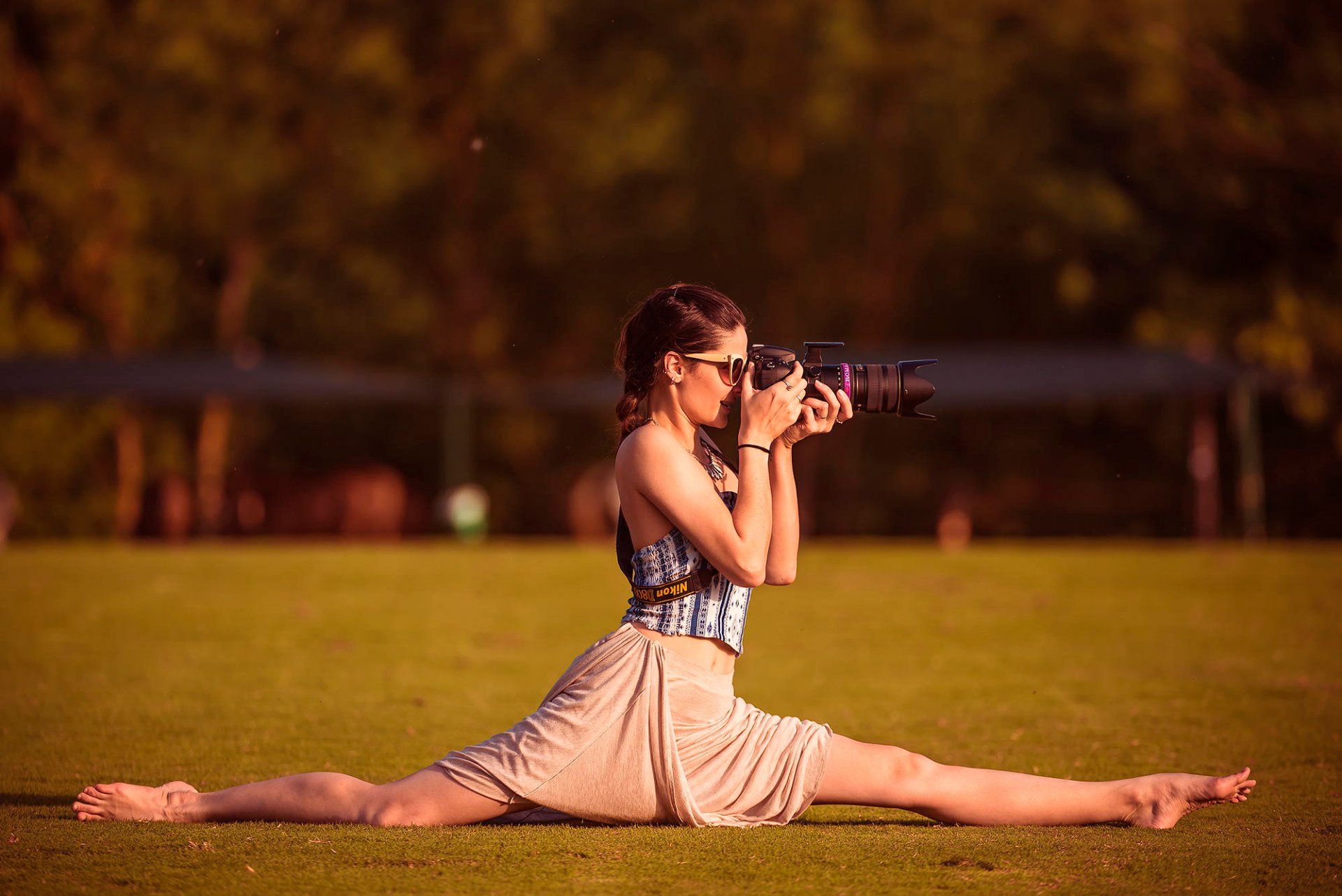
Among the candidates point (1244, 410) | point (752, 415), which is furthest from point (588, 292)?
point (752, 415)

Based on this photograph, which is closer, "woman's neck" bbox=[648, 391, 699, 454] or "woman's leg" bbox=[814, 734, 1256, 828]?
"woman's leg" bbox=[814, 734, 1256, 828]

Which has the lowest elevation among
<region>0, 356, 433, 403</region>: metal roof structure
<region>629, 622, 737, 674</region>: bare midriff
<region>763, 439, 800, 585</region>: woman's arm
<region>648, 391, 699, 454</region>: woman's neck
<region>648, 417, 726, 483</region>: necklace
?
<region>629, 622, 737, 674</region>: bare midriff

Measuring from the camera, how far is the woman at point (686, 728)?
14.7ft

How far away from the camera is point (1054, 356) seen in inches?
1088

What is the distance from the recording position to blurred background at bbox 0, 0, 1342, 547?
3031 centimetres

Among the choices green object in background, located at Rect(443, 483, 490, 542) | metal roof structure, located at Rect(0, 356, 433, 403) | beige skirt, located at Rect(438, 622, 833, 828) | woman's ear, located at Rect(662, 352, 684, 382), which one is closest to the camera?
beige skirt, located at Rect(438, 622, 833, 828)

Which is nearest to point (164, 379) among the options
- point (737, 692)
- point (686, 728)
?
point (737, 692)

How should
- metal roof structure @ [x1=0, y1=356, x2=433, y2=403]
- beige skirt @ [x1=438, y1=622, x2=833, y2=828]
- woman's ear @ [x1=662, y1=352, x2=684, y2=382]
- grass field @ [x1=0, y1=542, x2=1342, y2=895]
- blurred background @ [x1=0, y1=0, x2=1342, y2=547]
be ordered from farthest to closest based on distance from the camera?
blurred background @ [x1=0, y1=0, x2=1342, y2=547], metal roof structure @ [x1=0, y1=356, x2=433, y2=403], woman's ear @ [x1=662, y1=352, x2=684, y2=382], beige skirt @ [x1=438, y1=622, x2=833, y2=828], grass field @ [x1=0, y1=542, x2=1342, y2=895]

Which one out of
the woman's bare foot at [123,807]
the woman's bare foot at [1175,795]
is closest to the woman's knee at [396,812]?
the woman's bare foot at [123,807]

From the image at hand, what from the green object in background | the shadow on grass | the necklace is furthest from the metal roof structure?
the necklace

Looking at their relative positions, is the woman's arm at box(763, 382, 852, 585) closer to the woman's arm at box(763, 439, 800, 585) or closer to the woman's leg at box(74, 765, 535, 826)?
the woman's arm at box(763, 439, 800, 585)

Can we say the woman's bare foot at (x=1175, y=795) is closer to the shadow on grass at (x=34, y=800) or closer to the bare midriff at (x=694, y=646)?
the bare midriff at (x=694, y=646)

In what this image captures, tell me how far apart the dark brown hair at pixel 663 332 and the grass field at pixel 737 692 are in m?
1.26

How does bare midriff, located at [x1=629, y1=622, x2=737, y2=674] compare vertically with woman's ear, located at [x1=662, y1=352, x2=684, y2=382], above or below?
below
